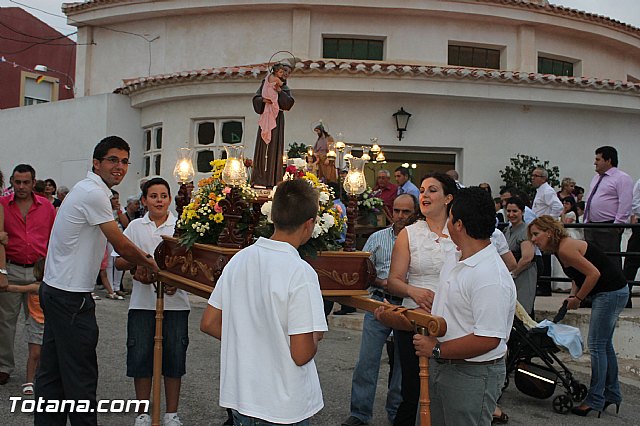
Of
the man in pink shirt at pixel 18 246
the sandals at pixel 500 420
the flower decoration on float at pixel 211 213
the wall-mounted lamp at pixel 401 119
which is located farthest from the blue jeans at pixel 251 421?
the wall-mounted lamp at pixel 401 119

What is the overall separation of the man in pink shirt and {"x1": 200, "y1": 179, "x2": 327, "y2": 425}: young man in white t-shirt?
4.54 m

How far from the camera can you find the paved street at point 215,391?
650 centimetres

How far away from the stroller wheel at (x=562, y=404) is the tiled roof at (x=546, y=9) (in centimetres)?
1216

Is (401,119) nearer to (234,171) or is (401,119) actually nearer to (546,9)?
(546,9)

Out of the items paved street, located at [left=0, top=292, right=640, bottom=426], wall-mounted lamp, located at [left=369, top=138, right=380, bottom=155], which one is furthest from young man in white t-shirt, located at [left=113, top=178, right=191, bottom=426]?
wall-mounted lamp, located at [left=369, top=138, right=380, bottom=155]

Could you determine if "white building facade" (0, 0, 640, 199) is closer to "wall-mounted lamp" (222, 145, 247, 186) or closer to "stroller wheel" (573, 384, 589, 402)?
"stroller wheel" (573, 384, 589, 402)

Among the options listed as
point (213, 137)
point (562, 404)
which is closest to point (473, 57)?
point (213, 137)

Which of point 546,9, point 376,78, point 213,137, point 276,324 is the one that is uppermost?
point 546,9

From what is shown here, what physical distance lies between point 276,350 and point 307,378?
8.2 inches

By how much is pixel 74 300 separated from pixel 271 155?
6.24 feet

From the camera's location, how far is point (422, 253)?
534cm

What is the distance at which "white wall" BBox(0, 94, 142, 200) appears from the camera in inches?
687

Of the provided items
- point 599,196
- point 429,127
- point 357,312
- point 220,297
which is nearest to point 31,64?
point 429,127

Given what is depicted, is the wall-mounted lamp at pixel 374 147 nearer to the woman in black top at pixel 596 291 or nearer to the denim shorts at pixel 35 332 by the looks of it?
the woman in black top at pixel 596 291
